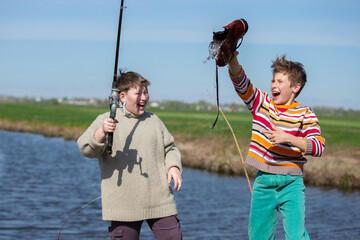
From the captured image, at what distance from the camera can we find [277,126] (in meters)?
4.09

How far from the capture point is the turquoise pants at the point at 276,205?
13.0 ft

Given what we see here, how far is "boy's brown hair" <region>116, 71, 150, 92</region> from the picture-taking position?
405cm

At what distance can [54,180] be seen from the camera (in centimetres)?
2430

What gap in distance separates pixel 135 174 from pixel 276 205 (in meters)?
1.14

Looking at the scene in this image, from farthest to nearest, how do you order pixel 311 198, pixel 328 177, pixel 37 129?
pixel 37 129, pixel 328 177, pixel 311 198

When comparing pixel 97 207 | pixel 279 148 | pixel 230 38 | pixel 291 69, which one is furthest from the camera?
pixel 97 207

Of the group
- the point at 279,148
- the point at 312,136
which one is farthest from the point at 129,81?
the point at 312,136

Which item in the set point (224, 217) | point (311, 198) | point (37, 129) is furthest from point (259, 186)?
point (37, 129)

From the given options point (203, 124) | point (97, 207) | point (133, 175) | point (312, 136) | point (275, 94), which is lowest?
point (97, 207)

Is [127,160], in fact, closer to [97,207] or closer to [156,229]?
[156,229]

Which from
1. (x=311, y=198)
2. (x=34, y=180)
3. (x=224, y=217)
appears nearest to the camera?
(x=224, y=217)

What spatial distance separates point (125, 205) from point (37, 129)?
56.2 metres

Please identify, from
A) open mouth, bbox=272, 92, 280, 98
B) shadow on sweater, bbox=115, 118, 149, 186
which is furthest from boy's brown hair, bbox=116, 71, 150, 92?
open mouth, bbox=272, 92, 280, 98

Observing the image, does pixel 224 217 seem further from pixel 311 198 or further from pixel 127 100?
pixel 127 100
